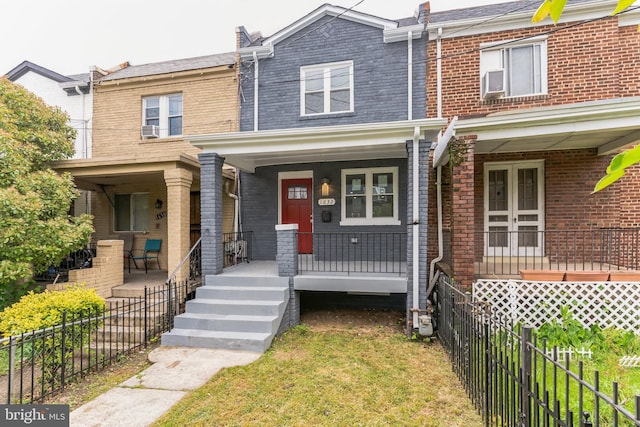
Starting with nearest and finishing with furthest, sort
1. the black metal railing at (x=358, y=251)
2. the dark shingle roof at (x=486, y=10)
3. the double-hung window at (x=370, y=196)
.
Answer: the black metal railing at (x=358, y=251)
the dark shingle roof at (x=486, y=10)
the double-hung window at (x=370, y=196)

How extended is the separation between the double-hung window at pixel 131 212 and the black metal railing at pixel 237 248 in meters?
3.30

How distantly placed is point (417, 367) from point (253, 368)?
2412 mm

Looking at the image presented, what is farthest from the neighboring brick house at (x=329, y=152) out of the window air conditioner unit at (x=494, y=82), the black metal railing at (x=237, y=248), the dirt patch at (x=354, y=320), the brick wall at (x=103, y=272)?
the brick wall at (x=103, y=272)

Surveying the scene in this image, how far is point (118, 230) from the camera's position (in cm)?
1063

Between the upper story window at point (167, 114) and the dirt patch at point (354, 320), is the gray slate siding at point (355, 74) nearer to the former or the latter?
the upper story window at point (167, 114)

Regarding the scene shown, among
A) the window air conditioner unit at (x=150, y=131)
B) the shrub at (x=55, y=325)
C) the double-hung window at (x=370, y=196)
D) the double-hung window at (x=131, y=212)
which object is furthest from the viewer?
the double-hung window at (x=131, y=212)

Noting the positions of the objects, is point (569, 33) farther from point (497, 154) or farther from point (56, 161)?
point (56, 161)

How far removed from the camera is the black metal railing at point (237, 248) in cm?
859

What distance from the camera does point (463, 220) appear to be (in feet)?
19.9

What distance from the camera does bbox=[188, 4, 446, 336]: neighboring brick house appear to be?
26.0 ft

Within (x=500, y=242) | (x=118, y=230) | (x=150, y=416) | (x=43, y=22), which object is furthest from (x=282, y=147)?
(x=43, y=22)

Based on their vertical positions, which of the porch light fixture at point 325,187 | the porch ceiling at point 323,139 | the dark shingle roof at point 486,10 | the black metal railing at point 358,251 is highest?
the dark shingle roof at point 486,10

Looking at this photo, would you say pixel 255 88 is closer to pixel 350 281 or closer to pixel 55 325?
pixel 350 281

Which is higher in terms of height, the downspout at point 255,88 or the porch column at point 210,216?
the downspout at point 255,88
